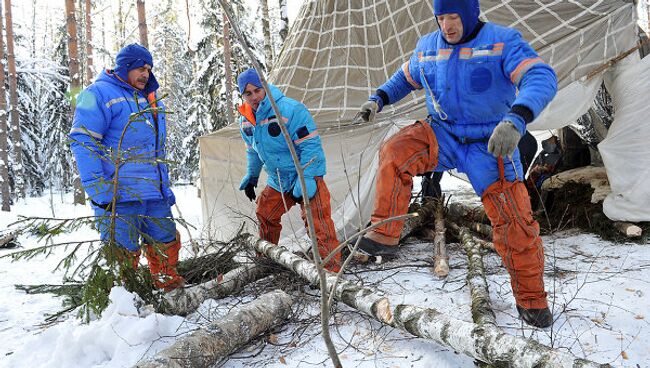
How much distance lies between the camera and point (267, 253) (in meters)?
3.49

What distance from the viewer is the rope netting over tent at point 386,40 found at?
407 cm

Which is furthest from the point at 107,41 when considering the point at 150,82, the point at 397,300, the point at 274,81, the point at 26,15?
the point at 397,300

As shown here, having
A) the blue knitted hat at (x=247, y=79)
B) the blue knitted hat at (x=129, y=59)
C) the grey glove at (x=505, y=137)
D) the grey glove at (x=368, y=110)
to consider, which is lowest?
the grey glove at (x=505, y=137)

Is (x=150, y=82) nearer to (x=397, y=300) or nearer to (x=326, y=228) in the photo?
(x=326, y=228)

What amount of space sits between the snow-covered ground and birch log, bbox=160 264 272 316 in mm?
72

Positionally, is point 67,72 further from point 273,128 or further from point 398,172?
point 398,172

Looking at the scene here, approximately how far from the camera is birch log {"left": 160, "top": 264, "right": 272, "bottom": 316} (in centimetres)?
265

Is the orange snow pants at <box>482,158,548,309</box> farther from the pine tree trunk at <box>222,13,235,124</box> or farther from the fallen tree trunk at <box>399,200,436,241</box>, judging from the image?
the pine tree trunk at <box>222,13,235,124</box>

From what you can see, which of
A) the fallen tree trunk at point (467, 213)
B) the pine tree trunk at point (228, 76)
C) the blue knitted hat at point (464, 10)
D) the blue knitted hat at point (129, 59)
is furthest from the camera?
the pine tree trunk at point (228, 76)

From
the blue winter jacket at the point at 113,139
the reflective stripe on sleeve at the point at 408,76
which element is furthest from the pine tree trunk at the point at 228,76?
the reflective stripe on sleeve at the point at 408,76

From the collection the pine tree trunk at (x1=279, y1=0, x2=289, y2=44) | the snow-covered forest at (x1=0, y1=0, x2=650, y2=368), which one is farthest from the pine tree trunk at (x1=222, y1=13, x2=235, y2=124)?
the snow-covered forest at (x1=0, y1=0, x2=650, y2=368)

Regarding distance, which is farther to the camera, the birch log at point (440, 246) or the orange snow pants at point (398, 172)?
the birch log at point (440, 246)

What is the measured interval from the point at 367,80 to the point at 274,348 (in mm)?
3550

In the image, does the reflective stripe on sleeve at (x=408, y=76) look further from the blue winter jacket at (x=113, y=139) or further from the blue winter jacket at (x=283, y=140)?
the blue winter jacket at (x=113, y=139)
